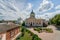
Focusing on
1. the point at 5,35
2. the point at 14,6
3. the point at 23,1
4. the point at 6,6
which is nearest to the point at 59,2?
the point at 23,1

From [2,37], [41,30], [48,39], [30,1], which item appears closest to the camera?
[2,37]

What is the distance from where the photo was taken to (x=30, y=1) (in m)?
7.11

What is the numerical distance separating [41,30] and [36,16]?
1023 millimetres

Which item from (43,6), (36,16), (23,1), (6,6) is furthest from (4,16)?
(43,6)

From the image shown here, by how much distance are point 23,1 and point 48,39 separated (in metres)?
2.85

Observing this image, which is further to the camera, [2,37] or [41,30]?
[41,30]

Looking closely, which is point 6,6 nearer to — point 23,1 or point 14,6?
point 14,6

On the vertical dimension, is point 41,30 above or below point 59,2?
below

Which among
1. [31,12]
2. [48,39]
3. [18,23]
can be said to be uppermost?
[31,12]

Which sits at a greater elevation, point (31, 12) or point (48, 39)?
point (31, 12)

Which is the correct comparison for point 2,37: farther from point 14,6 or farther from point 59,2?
point 59,2

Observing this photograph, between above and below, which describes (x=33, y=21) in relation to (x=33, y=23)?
above

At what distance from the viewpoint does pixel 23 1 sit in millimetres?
7184

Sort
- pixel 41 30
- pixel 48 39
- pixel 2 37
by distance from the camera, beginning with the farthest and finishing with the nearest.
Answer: pixel 41 30, pixel 48 39, pixel 2 37
